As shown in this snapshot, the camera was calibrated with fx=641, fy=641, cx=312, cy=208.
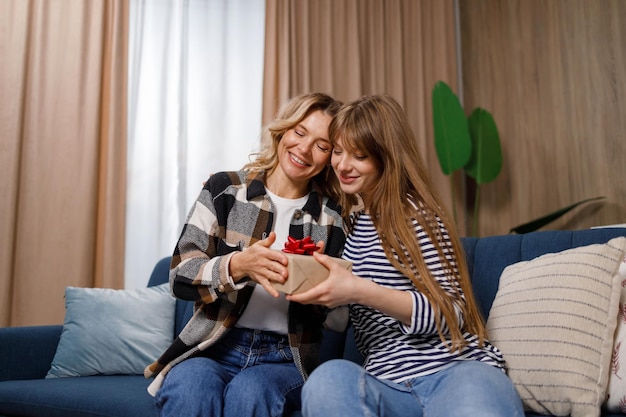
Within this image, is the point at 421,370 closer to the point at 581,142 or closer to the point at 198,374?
the point at 198,374

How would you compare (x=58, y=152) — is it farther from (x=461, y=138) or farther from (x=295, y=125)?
(x=461, y=138)

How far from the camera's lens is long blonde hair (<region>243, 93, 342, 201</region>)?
167 cm

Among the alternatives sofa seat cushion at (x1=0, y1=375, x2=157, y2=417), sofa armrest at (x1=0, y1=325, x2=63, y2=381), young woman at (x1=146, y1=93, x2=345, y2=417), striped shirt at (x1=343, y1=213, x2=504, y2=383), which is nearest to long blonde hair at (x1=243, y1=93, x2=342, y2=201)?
young woman at (x1=146, y1=93, x2=345, y2=417)

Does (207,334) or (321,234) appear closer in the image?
(207,334)

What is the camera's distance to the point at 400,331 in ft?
4.54

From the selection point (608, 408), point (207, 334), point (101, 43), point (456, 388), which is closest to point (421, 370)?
point (456, 388)

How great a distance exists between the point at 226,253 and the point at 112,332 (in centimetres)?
84

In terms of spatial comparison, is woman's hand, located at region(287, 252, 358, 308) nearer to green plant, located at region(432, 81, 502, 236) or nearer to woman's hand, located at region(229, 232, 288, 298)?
woman's hand, located at region(229, 232, 288, 298)

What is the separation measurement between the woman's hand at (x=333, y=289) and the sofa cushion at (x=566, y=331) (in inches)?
16.9

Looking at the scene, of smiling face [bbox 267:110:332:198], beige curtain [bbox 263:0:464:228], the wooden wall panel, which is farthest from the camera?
beige curtain [bbox 263:0:464:228]

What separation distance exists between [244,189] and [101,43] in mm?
1834

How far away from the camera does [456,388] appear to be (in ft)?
3.72

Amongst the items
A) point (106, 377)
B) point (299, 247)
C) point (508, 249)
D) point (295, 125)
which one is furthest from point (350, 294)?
point (106, 377)

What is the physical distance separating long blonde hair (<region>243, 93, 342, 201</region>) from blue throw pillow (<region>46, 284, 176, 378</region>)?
80 centimetres
